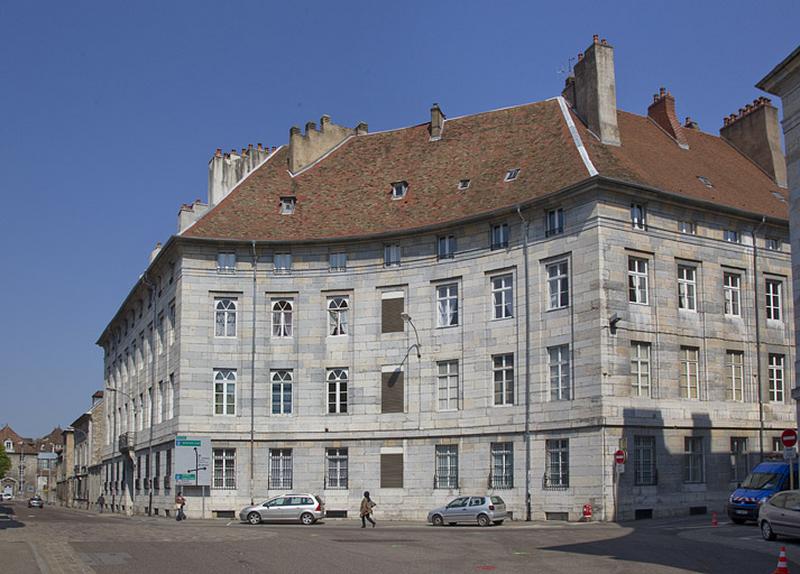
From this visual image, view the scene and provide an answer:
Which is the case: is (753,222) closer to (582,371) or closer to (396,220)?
(582,371)

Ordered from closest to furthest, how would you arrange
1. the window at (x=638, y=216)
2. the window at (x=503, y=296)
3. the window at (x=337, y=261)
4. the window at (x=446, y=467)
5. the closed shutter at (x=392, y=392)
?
the window at (x=638, y=216)
the window at (x=503, y=296)
the window at (x=446, y=467)
the closed shutter at (x=392, y=392)
the window at (x=337, y=261)

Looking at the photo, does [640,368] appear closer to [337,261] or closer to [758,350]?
[758,350]

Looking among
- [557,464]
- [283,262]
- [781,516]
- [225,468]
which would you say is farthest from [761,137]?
[781,516]

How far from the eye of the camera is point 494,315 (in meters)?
41.9

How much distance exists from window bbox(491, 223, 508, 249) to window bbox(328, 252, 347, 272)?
7618 millimetres

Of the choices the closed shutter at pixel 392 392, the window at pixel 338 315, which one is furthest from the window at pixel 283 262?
the closed shutter at pixel 392 392

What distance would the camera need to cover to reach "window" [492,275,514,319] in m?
41.3

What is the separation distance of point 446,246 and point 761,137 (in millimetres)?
18403

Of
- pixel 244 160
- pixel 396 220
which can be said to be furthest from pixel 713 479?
pixel 244 160

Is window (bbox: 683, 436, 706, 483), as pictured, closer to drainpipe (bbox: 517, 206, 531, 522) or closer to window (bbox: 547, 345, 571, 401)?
window (bbox: 547, 345, 571, 401)

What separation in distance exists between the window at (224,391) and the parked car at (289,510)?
751 centimetres

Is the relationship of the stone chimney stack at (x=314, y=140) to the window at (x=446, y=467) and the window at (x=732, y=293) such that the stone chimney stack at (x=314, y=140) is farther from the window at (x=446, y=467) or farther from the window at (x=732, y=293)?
the window at (x=732, y=293)

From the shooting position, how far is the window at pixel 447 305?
4338cm

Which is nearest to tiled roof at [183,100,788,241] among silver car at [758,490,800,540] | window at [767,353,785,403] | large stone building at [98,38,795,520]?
large stone building at [98,38,795,520]
